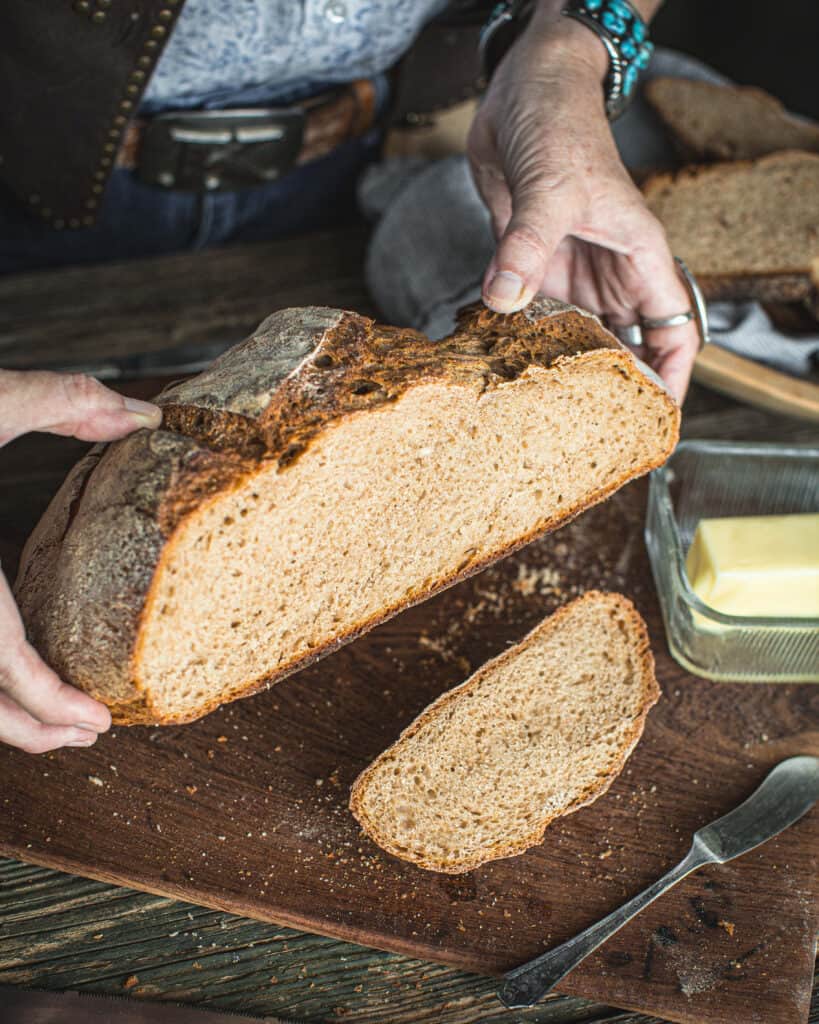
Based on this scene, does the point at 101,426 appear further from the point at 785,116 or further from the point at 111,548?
the point at 785,116

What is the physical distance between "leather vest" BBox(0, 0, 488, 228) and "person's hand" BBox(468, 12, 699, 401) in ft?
1.55

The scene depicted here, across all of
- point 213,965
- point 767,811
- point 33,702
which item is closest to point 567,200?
point 767,811

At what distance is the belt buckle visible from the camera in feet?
8.73

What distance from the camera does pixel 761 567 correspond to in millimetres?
2102

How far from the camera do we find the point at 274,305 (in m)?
2.95

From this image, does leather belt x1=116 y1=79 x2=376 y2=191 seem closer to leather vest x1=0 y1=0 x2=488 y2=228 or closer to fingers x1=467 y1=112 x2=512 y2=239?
leather vest x1=0 y1=0 x2=488 y2=228

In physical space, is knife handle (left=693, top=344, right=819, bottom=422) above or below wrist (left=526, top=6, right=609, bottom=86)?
below

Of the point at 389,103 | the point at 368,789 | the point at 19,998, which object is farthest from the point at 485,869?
the point at 389,103

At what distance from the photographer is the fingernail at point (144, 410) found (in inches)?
67.9

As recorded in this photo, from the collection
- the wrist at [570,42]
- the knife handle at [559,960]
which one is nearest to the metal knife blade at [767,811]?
the knife handle at [559,960]

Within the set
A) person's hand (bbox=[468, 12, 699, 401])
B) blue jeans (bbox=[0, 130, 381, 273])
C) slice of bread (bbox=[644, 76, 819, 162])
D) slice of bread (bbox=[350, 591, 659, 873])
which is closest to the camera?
slice of bread (bbox=[350, 591, 659, 873])

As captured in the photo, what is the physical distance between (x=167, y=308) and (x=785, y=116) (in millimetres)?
2354

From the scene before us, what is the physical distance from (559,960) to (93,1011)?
87cm

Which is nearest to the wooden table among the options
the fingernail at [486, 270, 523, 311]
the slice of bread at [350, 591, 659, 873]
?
the slice of bread at [350, 591, 659, 873]
